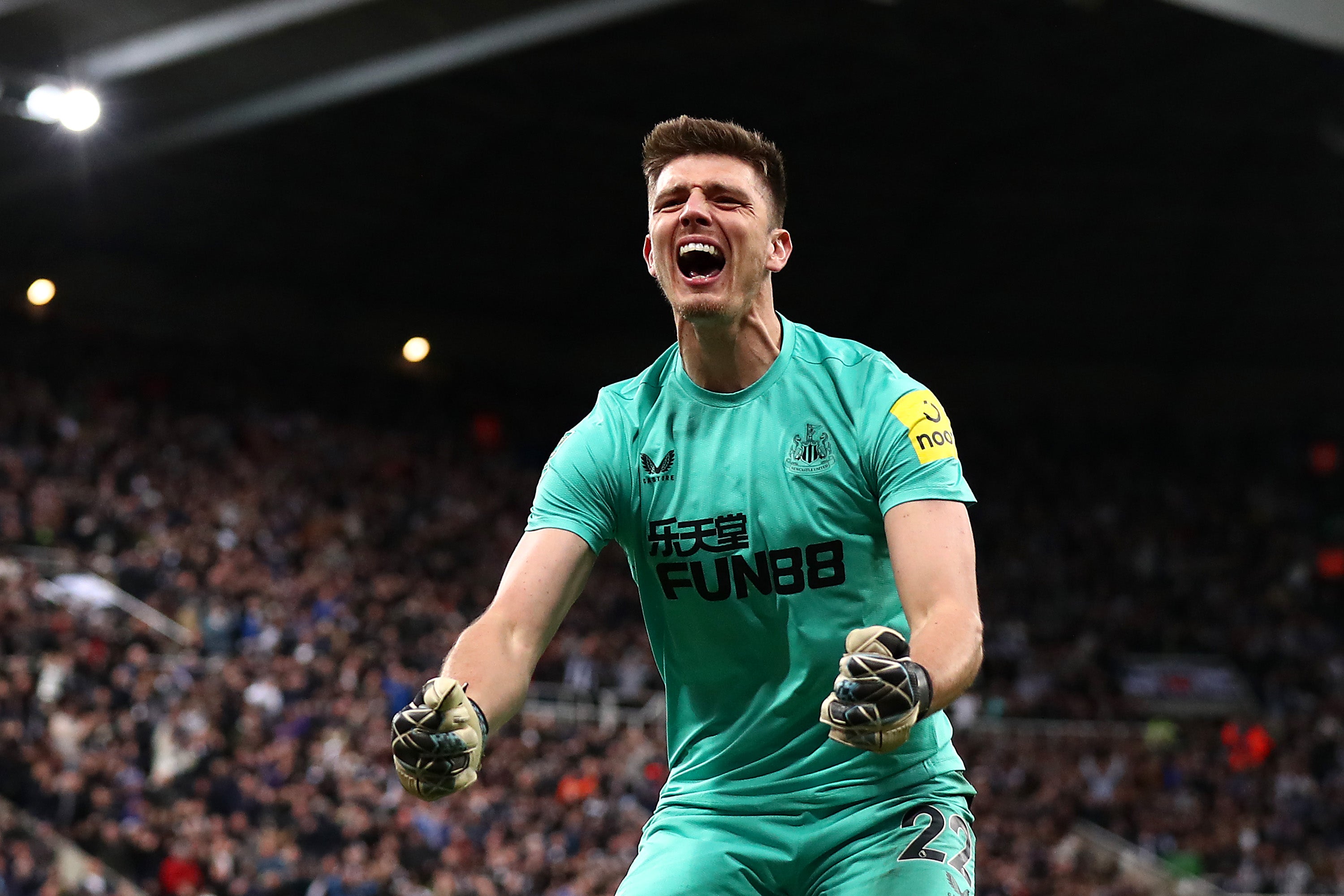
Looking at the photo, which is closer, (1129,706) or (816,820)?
(816,820)

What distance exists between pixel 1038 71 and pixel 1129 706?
1165 centimetres

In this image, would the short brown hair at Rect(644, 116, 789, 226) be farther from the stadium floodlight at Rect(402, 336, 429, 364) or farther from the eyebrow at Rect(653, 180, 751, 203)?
the stadium floodlight at Rect(402, 336, 429, 364)

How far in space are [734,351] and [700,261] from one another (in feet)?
0.85

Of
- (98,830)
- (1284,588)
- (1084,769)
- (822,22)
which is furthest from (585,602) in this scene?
(1284,588)

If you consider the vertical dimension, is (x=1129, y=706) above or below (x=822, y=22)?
below

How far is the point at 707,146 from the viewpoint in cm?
396

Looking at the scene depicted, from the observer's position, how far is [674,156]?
13.1 ft

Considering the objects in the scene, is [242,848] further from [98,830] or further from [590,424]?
[590,424]

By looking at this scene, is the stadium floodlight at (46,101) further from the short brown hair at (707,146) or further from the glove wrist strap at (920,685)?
the glove wrist strap at (920,685)

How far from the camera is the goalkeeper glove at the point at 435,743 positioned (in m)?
3.18

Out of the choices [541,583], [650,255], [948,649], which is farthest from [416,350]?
[948,649]

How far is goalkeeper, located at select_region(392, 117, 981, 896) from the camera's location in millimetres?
3641

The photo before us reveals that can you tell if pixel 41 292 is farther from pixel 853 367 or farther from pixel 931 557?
pixel 931 557

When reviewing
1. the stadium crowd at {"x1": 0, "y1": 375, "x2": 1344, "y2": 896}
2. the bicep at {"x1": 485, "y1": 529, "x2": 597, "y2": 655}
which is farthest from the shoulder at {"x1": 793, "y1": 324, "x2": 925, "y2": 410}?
the stadium crowd at {"x1": 0, "y1": 375, "x2": 1344, "y2": 896}
